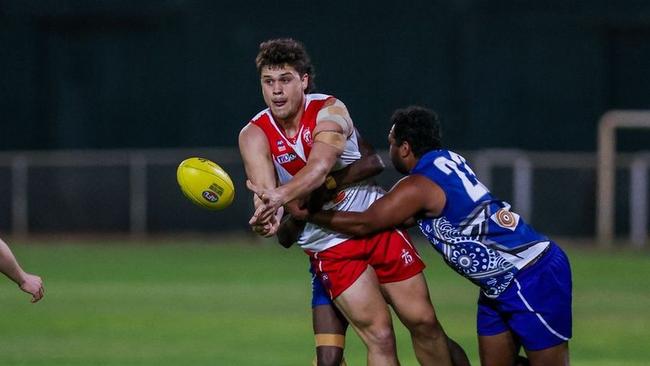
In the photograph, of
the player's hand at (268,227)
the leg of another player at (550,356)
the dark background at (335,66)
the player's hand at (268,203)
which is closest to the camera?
the player's hand at (268,203)

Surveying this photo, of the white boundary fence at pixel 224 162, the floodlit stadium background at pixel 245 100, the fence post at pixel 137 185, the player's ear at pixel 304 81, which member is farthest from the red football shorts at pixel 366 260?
the fence post at pixel 137 185

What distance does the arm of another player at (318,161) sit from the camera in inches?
293

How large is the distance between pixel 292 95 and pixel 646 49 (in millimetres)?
18552

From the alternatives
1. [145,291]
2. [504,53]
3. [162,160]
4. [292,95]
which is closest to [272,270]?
[145,291]

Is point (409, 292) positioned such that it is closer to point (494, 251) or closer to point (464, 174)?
point (494, 251)

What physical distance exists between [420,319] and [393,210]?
2.43 feet

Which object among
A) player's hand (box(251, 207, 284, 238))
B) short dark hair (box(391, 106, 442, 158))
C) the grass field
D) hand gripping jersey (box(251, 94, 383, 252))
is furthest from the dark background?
player's hand (box(251, 207, 284, 238))

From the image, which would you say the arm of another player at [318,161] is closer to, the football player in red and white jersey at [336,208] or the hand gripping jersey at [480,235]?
the football player in red and white jersey at [336,208]

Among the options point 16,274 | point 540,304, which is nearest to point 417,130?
point 540,304

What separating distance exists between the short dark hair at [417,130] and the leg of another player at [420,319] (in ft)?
2.74

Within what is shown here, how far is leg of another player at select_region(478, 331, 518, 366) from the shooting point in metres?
7.94

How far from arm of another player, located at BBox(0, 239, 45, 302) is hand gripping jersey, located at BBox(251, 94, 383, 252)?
163cm

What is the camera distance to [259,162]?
7906 mm

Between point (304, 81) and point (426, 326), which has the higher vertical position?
point (304, 81)
